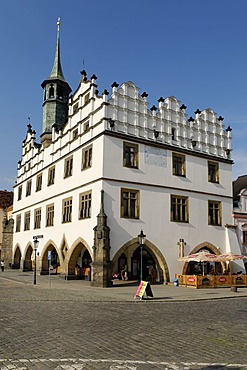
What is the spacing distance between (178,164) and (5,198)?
4523 cm

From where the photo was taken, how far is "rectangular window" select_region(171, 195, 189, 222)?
101ft

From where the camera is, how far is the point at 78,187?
30.6 m

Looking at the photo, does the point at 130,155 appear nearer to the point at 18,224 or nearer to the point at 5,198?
the point at 18,224

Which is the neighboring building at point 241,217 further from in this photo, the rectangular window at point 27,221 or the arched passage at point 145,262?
the rectangular window at point 27,221

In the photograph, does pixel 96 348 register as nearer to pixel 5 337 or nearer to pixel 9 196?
pixel 5 337

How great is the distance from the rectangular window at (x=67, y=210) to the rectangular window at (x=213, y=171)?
12.0 metres

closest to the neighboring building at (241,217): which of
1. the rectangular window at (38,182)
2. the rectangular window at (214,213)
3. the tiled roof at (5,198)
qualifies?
the rectangular window at (214,213)

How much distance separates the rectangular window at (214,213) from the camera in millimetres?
33031

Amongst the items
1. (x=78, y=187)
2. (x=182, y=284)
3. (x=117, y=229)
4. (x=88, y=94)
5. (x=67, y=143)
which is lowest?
(x=182, y=284)

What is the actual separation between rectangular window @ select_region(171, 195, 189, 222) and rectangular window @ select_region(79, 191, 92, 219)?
650 cm

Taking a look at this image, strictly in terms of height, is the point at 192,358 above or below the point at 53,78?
below

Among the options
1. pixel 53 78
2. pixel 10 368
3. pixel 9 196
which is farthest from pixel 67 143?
pixel 9 196

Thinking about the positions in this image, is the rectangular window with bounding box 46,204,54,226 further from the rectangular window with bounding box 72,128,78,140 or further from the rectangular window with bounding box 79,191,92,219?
the rectangular window with bounding box 72,128,78,140

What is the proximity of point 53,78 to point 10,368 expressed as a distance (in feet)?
129
